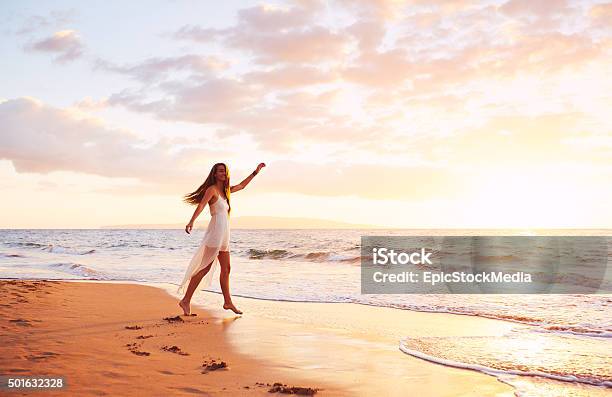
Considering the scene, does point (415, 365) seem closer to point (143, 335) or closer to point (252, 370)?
point (252, 370)

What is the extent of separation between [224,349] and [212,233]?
8.91 ft

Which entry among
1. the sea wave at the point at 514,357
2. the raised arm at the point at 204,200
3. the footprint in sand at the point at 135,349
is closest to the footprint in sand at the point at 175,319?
the raised arm at the point at 204,200

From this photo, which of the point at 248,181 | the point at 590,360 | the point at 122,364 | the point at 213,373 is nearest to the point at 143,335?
the point at 122,364

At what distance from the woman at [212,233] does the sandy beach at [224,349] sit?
60 cm

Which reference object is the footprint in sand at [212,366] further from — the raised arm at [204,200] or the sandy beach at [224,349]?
the raised arm at [204,200]

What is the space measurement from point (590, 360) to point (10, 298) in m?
8.65

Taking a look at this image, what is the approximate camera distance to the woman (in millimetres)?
8133

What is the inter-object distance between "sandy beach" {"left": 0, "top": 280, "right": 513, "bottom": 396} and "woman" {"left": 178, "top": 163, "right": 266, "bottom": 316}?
60 centimetres

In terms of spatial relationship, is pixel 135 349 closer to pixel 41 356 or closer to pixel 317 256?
pixel 41 356

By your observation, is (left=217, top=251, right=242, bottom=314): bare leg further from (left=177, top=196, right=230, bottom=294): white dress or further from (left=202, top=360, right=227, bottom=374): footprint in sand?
(left=202, top=360, right=227, bottom=374): footprint in sand

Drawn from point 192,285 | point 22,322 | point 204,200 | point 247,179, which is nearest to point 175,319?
point 192,285

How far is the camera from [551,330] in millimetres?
7598

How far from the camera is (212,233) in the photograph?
26.7 feet

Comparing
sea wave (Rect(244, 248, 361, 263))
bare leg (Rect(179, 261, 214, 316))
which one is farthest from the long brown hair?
sea wave (Rect(244, 248, 361, 263))
